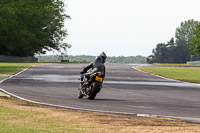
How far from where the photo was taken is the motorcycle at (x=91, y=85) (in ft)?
58.6

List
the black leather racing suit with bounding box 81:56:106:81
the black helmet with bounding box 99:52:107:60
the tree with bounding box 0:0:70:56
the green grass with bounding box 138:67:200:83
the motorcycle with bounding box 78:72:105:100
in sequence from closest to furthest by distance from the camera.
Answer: the motorcycle with bounding box 78:72:105:100, the black leather racing suit with bounding box 81:56:106:81, the black helmet with bounding box 99:52:107:60, the green grass with bounding box 138:67:200:83, the tree with bounding box 0:0:70:56

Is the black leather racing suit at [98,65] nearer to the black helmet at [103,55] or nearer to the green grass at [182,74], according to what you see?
the black helmet at [103,55]

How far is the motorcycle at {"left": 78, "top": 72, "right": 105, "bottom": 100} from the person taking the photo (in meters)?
17.9

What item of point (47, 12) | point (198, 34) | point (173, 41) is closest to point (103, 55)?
point (47, 12)

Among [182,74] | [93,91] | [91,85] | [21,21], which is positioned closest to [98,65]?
[91,85]

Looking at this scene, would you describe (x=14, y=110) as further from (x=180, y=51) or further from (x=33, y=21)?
(x=180, y=51)

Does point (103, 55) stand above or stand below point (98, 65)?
above

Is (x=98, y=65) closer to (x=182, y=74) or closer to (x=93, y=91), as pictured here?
(x=93, y=91)

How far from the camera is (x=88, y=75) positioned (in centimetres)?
1836

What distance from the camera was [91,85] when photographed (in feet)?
59.7

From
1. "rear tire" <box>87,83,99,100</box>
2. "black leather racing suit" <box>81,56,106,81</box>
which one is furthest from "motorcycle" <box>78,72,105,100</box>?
"black leather racing suit" <box>81,56,106,81</box>

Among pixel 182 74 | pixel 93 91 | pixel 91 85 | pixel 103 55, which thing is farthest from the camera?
pixel 182 74

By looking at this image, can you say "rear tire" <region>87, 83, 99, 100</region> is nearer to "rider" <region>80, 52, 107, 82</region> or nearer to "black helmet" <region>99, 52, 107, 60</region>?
"rider" <region>80, 52, 107, 82</region>

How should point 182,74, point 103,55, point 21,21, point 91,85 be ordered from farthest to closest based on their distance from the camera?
point 21,21, point 182,74, point 103,55, point 91,85
